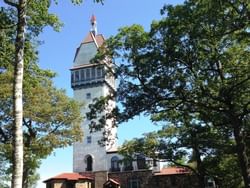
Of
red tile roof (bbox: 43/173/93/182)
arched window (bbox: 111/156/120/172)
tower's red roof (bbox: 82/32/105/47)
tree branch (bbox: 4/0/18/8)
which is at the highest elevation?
tower's red roof (bbox: 82/32/105/47)

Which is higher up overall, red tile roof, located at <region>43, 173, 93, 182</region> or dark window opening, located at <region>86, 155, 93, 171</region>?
dark window opening, located at <region>86, 155, 93, 171</region>

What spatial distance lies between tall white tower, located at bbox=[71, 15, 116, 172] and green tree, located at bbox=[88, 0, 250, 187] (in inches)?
1599

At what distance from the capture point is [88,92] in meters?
72.1

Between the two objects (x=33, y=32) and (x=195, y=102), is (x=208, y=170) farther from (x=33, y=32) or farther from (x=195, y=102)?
(x=33, y=32)

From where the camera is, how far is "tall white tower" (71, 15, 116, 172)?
6725 centimetres

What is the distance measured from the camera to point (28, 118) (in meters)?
31.4

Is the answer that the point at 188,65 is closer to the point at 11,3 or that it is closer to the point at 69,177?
the point at 11,3

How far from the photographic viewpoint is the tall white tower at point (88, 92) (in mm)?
67250

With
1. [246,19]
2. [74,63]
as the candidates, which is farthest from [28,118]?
[74,63]

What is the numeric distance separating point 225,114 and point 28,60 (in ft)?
38.1

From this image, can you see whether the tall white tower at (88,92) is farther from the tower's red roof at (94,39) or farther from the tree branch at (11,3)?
the tree branch at (11,3)

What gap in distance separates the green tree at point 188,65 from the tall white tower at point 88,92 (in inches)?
1599

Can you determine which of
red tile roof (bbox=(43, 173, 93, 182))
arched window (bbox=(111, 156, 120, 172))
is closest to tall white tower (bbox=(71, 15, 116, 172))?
arched window (bbox=(111, 156, 120, 172))

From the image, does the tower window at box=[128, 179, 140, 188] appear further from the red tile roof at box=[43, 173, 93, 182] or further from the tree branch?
the tree branch
